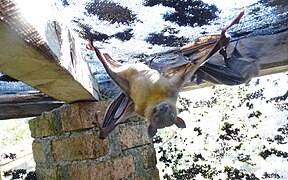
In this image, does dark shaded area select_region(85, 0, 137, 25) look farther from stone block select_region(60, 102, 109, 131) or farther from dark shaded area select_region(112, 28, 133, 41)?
stone block select_region(60, 102, 109, 131)

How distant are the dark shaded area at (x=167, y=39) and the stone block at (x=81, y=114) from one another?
0.79 ft

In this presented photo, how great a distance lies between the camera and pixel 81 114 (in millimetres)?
1090

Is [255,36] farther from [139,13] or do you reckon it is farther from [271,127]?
[271,127]

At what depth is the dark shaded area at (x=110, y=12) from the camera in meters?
0.86

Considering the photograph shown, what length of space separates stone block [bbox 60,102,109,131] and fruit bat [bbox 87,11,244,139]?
313 millimetres

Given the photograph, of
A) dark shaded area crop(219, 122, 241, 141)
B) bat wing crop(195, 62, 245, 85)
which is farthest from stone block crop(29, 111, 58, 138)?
dark shaded area crop(219, 122, 241, 141)

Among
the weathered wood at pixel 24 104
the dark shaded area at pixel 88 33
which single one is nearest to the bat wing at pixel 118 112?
the dark shaded area at pixel 88 33

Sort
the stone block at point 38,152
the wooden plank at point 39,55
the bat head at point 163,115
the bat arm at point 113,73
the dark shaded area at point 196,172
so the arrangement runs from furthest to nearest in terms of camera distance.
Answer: the dark shaded area at point 196,172
the stone block at point 38,152
the bat arm at point 113,73
the bat head at point 163,115
the wooden plank at point 39,55

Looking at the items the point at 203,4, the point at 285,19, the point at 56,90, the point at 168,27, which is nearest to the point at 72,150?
the point at 56,90

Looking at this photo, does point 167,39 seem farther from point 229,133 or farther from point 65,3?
point 229,133

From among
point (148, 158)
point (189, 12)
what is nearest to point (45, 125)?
point (148, 158)

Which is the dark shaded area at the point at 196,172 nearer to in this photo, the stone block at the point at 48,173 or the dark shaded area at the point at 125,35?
the stone block at the point at 48,173

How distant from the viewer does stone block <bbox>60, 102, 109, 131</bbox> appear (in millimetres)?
1086

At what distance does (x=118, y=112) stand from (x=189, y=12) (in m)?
0.30
